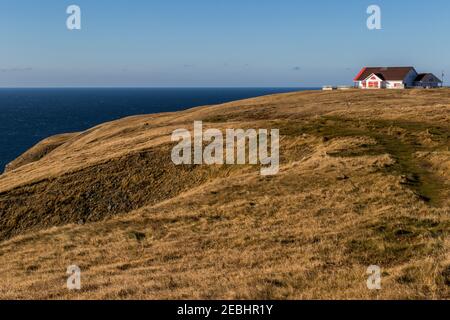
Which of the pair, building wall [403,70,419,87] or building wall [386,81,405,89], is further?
building wall [403,70,419,87]

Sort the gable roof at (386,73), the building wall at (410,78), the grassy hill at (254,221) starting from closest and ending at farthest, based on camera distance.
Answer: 1. the grassy hill at (254,221)
2. the gable roof at (386,73)
3. the building wall at (410,78)

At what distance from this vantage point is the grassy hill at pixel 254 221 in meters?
14.3

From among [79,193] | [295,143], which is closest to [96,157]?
[79,193]

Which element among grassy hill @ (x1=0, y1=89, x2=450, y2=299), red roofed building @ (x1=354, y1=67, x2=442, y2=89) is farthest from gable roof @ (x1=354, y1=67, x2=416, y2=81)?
grassy hill @ (x1=0, y1=89, x2=450, y2=299)

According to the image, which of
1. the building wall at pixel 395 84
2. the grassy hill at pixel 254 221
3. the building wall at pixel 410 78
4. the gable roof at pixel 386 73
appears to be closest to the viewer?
the grassy hill at pixel 254 221

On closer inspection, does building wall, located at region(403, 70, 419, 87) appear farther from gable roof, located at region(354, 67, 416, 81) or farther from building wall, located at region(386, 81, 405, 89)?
building wall, located at region(386, 81, 405, 89)

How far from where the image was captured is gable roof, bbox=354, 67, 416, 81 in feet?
382

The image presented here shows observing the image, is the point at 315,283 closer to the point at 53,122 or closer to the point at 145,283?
the point at 145,283

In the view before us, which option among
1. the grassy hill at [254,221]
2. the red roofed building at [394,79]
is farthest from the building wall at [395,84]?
the grassy hill at [254,221]

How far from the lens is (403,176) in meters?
28.3

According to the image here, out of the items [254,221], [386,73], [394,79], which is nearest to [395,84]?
[394,79]

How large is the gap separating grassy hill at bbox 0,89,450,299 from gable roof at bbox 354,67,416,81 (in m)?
67.3

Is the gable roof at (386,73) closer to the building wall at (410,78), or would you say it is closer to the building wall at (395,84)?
the building wall at (395,84)
